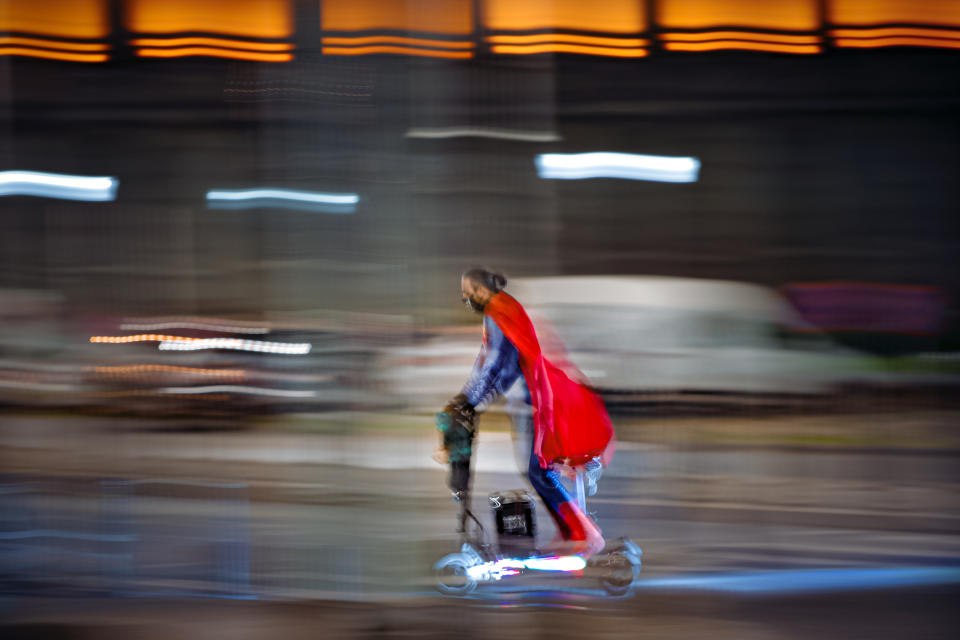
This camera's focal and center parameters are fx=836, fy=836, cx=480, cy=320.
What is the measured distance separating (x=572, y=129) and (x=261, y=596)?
5.01 metres

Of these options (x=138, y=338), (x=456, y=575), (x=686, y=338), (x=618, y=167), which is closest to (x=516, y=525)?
(x=456, y=575)

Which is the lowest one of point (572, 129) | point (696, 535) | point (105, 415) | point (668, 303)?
point (696, 535)

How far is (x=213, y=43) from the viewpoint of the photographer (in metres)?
7.98

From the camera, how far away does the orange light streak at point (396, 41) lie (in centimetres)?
736

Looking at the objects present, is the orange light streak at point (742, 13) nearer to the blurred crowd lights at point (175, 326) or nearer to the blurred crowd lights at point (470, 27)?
the blurred crowd lights at point (470, 27)

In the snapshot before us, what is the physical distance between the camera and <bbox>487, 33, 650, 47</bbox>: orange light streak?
740 centimetres

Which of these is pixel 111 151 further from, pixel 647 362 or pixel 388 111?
pixel 647 362

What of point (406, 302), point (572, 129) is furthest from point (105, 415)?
point (572, 129)

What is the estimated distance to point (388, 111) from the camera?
7453mm

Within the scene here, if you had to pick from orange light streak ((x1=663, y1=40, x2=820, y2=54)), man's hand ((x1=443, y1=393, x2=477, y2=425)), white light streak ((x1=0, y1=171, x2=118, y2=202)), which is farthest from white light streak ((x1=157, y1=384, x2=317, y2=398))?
orange light streak ((x1=663, y1=40, x2=820, y2=54))

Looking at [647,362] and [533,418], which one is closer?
[533,418]

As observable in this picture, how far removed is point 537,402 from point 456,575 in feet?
3.35

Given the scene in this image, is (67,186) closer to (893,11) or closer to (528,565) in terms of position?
(528,565)

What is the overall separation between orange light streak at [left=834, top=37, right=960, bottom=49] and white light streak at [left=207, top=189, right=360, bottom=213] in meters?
4.67
